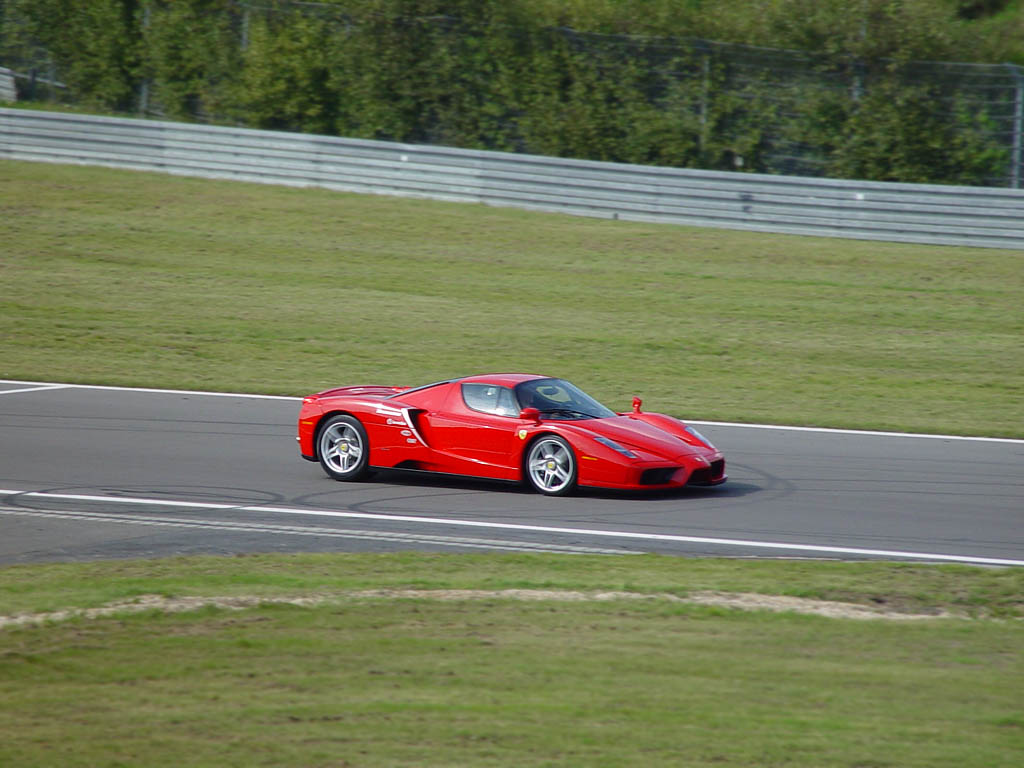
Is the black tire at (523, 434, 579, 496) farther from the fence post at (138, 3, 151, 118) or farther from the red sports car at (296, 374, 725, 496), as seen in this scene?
the fence post at (138, 3, 151, 118)

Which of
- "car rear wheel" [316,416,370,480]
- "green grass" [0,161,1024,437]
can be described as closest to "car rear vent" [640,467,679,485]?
"car rear wheel" [316,416,370,480]

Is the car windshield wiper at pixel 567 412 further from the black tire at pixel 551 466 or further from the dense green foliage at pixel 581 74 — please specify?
the dense green foliage at pixel 581 74

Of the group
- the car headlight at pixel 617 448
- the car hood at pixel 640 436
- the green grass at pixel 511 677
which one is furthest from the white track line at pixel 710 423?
the green grass at pixel 511 677

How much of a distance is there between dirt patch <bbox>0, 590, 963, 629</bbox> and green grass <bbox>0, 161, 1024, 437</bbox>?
7641 millimetres

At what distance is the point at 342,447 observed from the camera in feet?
39.8

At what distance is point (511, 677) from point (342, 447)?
21.5ft

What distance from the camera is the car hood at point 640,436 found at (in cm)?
1104

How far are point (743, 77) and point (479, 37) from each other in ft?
20.4

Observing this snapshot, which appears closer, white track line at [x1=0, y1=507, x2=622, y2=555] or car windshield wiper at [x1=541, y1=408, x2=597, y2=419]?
white track line at [x1=0, y1=507, x2=622, y2=555]

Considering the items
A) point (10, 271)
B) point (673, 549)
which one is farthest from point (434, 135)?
point (673, 549)

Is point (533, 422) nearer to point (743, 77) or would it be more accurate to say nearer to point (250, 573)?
point (250, 573)

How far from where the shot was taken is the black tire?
11117mm

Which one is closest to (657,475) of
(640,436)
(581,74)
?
(640,436)

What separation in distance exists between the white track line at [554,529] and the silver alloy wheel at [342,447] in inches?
61.0
